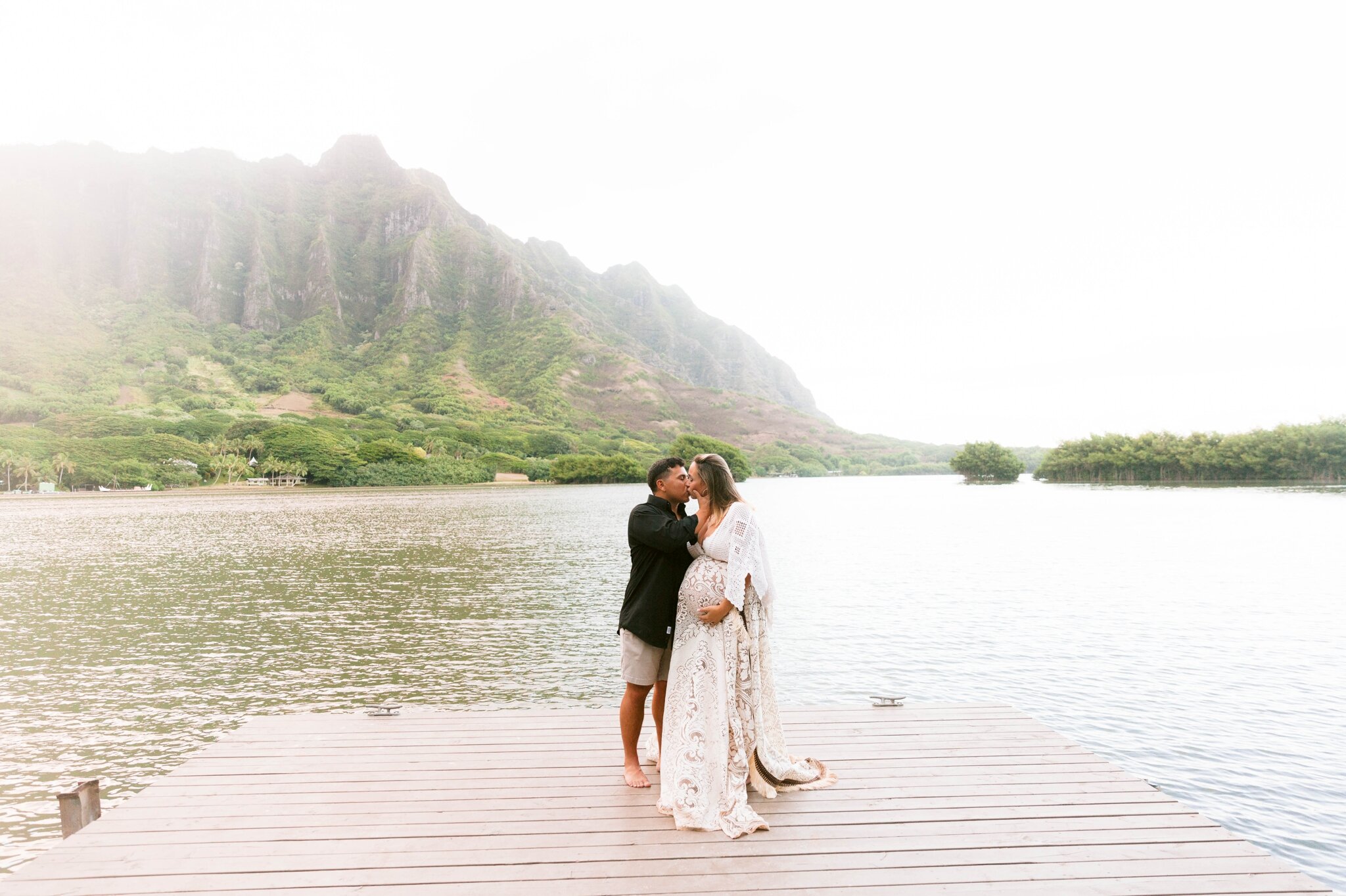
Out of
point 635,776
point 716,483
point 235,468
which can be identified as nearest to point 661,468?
point 716,483

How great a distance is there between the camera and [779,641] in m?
16.2

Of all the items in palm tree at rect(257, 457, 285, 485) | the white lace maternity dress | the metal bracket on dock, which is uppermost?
palm tree at rect(257, 457, 285, 485)

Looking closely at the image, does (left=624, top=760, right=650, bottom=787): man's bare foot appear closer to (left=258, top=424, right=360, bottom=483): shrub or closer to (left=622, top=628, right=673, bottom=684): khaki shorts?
(left=622, top=628, right=673, bottom=684): khaki shorts

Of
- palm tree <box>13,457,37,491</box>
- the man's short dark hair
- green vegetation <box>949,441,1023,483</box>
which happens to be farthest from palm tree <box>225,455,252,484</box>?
green vegetation <box>949,441,1023,483</box>

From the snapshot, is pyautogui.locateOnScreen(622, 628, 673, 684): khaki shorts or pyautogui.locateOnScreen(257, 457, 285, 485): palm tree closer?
pyautogui.locateOnScreen(622, 628, 673, 684): khaki shorts

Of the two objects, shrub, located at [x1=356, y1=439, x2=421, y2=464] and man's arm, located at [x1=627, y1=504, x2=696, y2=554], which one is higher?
shrub, located at [x1=356, y1=439, x2=421, y2=464]

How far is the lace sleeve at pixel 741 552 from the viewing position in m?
5.27

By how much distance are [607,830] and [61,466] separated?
121701 mm

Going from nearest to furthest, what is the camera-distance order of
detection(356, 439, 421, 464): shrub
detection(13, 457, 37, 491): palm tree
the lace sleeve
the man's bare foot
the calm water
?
the lace sleeve, the man's bare foot, the calm water, detection(13, 457, 37, 491): palm tree, detection(356, 439, 421, 464): shrub

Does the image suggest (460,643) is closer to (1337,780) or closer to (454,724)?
(454,724)

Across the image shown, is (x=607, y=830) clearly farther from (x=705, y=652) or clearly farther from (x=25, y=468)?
(x=25, y=468)

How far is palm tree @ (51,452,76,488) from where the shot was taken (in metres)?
96.3

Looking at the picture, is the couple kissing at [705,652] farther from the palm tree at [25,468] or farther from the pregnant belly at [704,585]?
the palm tree at [25,468]

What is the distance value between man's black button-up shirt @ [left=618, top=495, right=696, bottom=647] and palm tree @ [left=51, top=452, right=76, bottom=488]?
12035 centimetres
